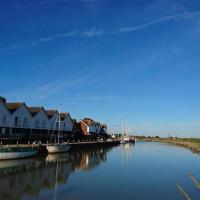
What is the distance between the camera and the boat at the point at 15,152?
50.0 m

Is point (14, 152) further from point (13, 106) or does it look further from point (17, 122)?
point (13, 106)

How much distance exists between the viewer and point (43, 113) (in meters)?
88.0

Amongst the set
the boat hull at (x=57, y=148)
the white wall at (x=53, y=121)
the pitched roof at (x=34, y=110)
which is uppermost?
the pitched roof at (x=34, y=110)

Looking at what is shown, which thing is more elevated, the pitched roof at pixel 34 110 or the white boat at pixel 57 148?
the pitched roof at pixel 34 110

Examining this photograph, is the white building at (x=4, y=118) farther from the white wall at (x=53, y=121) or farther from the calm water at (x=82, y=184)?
the calm water at (x=82, y=184)

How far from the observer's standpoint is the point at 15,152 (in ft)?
170

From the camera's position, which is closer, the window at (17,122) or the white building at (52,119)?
the window at (17,122)

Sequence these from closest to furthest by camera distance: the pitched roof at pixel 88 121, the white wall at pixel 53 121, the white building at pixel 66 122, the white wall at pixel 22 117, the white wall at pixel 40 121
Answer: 1. the white wall at pixel 22 117
2. the white wall at pixel 40 121
3. the white wall at pixel 53 121
4. the white building at pixel 66 122
5. the pitched roof at pixel 88 121

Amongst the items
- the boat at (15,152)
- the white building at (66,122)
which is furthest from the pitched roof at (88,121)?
the boat at (15,152)

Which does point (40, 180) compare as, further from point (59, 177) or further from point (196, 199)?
point (196, 199)

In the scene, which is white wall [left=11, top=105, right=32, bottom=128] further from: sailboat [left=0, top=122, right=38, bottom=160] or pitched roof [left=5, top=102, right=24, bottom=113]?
sailboat [left=0, top=122, right=38, bottom=160]

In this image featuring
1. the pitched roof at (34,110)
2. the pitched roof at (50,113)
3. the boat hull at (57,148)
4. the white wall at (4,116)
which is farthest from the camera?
the pitched roof at (50,113)

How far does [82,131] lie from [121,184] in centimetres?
9405

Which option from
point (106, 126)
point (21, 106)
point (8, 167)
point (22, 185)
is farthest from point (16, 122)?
point (106, 126)
